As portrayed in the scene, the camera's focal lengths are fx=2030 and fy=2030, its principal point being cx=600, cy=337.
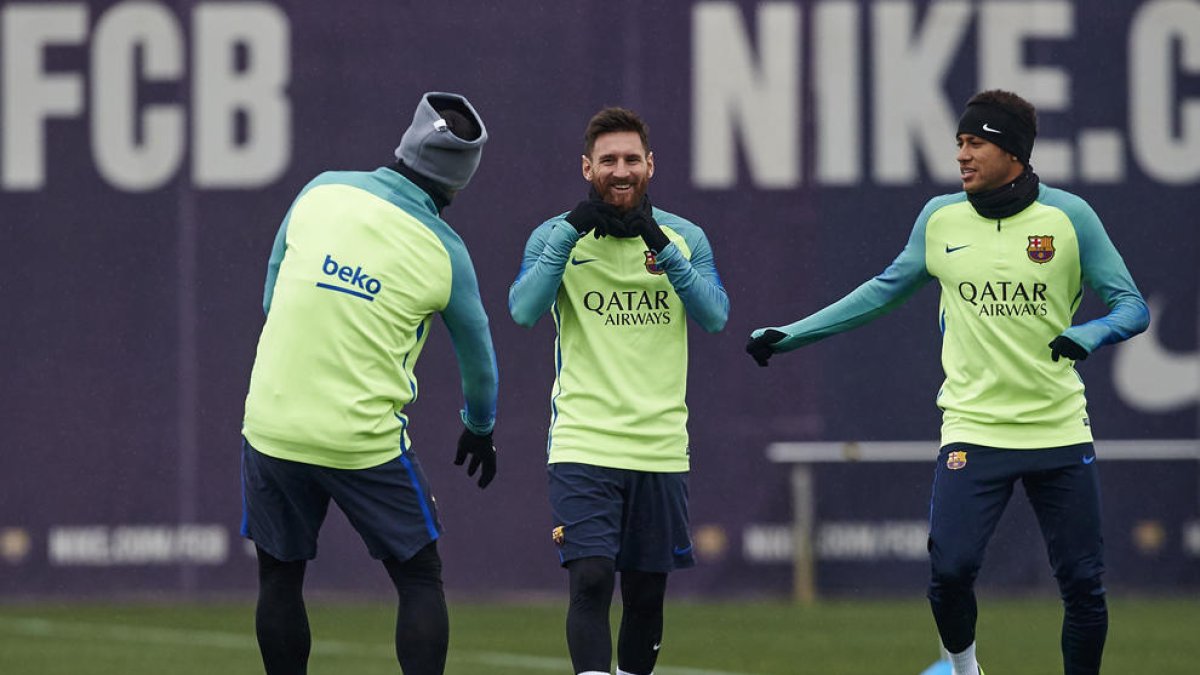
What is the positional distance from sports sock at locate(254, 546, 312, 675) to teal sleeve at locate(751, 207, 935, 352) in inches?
83.9

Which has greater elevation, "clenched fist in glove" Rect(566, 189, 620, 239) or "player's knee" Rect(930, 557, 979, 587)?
"clenched fist in glove" Rect(566, 189, 620, 239)

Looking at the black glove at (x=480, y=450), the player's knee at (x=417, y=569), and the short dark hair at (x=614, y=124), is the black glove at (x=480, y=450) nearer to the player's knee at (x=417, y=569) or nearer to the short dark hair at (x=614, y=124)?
the player's knee at (x=417, y=569)

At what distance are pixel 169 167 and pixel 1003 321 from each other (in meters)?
7.17

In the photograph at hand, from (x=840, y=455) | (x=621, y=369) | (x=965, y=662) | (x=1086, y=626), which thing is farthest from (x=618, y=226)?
(x=840, y=455)

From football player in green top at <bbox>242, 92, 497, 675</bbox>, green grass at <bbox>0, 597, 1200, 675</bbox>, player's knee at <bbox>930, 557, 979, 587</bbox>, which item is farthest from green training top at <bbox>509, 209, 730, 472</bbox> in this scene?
green grass at <bbox>0, 597, 1200, 675</bbox>

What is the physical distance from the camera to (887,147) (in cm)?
1310

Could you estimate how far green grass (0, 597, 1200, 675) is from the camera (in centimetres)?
1018

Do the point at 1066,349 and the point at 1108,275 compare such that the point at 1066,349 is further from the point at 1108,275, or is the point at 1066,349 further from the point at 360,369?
the point at 360,369

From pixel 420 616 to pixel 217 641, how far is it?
5.03m

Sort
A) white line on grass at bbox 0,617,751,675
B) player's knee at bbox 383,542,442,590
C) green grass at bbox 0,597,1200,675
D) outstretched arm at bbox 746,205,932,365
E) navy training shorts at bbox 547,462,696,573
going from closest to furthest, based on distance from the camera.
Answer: player's knee at bbox 383,542,442,590
navy training shorts at bbox 547,462,696,573
outstretched arm at bbox 746,205,932,365
green grass at bbox 0,597,1200,675
white line on grass at bbox 0,617,751,675

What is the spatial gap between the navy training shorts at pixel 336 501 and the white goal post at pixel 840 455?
6564 mm

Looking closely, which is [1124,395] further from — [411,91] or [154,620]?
[154,620]

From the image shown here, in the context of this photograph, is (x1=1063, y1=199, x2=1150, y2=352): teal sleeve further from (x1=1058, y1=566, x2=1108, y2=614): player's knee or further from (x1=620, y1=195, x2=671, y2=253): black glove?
(x1=620, y1=195, x2=671, y2=253): black glove

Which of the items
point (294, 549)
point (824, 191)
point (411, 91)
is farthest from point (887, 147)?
point (294, 549)
